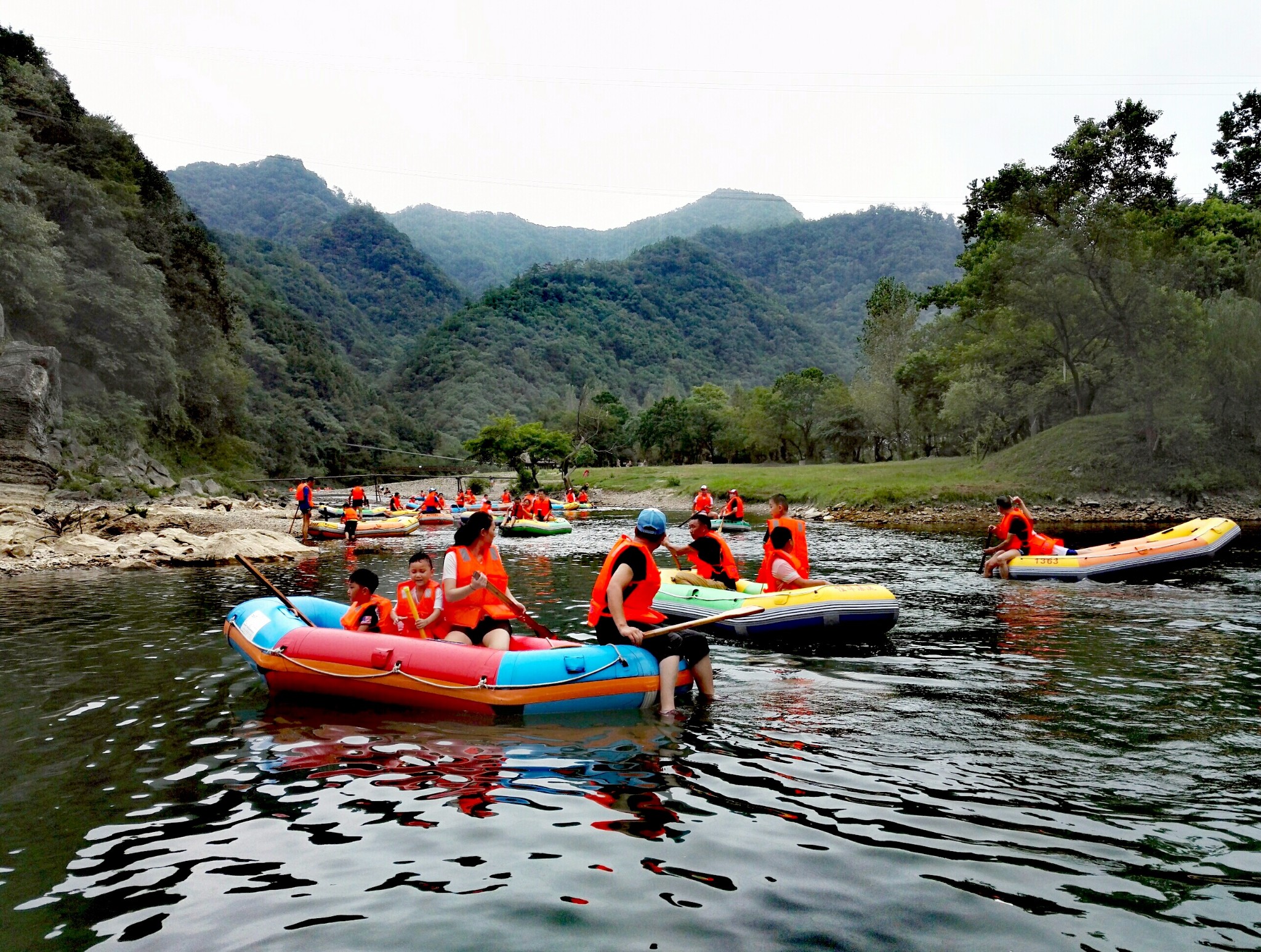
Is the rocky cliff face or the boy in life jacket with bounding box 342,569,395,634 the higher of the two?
the rocky cliff face

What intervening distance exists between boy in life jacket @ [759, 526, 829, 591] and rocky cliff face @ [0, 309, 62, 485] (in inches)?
1023

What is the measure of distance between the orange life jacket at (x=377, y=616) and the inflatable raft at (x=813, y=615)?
2872 mm

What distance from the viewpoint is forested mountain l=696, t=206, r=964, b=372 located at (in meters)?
162

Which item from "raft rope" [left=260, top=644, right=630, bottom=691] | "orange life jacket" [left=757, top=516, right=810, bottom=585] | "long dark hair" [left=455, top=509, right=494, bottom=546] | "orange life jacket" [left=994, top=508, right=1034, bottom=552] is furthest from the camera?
"orange life jacket" [left=994, top=508, right=1034, bottom=552]

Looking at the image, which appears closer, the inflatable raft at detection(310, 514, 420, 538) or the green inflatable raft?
the inflatable raft at detection(310, 514, 420, 538)

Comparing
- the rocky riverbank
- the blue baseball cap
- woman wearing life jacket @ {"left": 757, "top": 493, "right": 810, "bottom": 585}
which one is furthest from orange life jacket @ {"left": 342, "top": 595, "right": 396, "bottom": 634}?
the rocky riverbank

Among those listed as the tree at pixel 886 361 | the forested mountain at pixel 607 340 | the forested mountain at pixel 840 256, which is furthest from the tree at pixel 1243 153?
the forested mountain at pixel 840 256

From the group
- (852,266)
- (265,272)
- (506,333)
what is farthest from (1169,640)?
(852,266)

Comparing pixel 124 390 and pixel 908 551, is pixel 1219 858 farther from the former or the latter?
→ pixel 124 390

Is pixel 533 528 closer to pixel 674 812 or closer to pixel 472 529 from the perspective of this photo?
pixel 472 529

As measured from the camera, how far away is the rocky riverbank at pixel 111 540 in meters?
17.8

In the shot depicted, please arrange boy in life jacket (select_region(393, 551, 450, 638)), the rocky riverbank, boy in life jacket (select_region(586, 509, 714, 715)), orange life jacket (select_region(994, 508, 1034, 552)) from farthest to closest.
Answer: the rocky riverbank < orange life jacket (select_region(994, 508, 1034, 552)) < boy in life jacket (select_region(393, 551, 450, 638)) < boy in life jacket (select_region(586, 509, 714, 715))

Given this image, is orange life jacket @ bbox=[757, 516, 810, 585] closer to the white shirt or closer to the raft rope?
the white shirt

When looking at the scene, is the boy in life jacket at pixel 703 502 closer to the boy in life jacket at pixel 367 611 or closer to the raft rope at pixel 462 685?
the boy in life jacket at pixel 367 611
